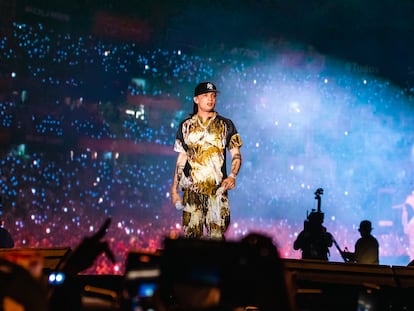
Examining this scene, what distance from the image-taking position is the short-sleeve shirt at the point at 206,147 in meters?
7.39

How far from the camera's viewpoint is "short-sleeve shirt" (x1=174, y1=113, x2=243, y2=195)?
7.39 meters

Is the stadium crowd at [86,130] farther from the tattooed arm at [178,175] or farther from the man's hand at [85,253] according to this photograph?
the man's hand at [85,253]

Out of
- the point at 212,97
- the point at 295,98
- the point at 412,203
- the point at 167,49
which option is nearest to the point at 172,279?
the point at 212,97

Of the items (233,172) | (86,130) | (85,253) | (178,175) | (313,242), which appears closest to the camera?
(85,253)

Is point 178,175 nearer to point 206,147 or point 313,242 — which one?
point 206,147

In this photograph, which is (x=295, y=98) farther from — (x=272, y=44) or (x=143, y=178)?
(x=143, y=178)

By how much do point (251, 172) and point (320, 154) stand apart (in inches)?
75.9

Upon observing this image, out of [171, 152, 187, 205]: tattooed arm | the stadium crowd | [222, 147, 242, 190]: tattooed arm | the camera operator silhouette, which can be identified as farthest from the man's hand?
the stadium crowd

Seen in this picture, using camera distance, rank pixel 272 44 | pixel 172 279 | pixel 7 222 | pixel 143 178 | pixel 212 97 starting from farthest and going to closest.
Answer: pixel 272 44
pixel 143 178
pixel 7 222
pixel 212 97
pixel 172 279

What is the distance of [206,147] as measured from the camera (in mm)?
7453

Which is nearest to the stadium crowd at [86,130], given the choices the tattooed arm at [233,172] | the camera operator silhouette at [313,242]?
the camera operator silhouette at [313,242]

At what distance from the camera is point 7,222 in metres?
10.6

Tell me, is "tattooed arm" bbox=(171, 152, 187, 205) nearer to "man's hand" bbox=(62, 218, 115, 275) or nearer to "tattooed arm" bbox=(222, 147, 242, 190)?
"tattooed arm" bbox=(222, 147, 242, 190)

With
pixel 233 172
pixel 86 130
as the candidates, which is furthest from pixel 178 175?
pixel 86 130
